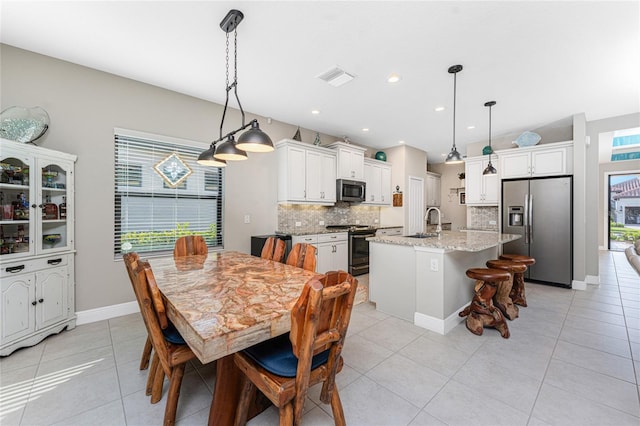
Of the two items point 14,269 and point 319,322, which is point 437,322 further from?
point 14,269

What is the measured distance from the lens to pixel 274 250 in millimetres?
2633

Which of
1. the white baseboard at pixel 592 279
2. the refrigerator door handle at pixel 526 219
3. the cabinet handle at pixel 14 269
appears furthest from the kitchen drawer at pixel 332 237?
the white baseboard at pixel 592 279

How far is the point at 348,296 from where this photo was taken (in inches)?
46.5

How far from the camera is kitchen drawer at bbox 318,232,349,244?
460cm

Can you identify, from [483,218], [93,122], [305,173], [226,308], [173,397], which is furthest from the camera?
[483,218]

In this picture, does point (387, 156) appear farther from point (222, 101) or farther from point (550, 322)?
point (550, 322)

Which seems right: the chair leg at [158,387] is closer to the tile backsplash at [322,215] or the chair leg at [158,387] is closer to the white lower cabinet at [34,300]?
the white lower cabinet at [34,300]

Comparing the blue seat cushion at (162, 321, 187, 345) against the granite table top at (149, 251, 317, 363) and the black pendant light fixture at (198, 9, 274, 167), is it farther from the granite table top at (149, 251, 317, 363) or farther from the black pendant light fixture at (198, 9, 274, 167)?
the black pendant light fixture at (198, 9, 274, 167)

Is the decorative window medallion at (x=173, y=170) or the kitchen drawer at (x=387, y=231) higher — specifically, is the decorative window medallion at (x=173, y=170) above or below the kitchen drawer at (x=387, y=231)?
A: above

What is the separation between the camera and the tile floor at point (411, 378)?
63.2 inches

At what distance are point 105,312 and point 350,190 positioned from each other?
161 inches

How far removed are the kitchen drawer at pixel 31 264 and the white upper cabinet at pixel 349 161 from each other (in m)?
4.02

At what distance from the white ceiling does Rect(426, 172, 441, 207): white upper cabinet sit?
372cm

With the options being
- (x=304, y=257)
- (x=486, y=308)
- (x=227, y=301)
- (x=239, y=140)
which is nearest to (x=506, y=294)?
(x=486, y=308)
